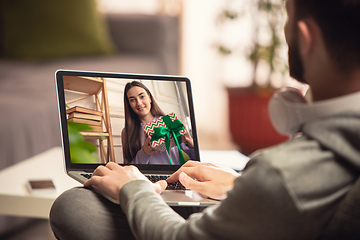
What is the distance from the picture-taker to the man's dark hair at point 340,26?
43cm

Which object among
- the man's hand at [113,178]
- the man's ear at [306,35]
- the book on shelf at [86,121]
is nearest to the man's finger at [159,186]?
the man's hand at [113,178]

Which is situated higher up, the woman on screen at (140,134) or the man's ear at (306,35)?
the man's ear at (306,35)

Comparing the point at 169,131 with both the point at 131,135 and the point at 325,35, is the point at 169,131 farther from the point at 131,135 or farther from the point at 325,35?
the point at 325,35

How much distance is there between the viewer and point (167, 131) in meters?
0.93

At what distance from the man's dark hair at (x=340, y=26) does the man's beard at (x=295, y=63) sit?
0.16ft

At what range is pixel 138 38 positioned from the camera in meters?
2.76

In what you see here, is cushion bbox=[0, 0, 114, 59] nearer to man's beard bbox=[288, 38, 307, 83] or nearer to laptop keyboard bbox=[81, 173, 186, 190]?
laptop keyboard bbox=[81, 173, 186, 190]

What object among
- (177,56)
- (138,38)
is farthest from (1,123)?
(177,56)

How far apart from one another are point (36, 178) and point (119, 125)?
1.08 ft

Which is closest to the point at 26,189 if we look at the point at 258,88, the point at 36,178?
the point at 36,178

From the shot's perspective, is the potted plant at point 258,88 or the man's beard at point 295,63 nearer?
the man's beard at point 295,63

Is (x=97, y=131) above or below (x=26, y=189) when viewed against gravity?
above

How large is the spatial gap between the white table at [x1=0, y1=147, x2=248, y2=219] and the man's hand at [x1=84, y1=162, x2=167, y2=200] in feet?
0.83

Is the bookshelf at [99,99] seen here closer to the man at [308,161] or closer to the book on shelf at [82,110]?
the book on shelf at [82,110]
